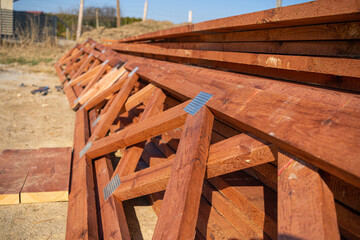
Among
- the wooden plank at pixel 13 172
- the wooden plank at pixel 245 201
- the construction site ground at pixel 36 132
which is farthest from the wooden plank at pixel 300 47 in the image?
the wooden plank at pixel 13 172

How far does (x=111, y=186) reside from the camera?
2.06 meters

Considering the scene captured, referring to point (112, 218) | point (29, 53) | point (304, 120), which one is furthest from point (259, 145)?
point (29, 53)

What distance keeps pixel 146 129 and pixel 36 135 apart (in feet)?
9.76

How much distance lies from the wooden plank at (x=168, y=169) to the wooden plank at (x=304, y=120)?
0.28 feet

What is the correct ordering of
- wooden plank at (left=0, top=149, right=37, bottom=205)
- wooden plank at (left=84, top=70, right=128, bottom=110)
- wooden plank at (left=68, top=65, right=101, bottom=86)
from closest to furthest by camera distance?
wooden plank at (left=0, top=149, right=37, bottom=205)
wooden plank at (left=84, top=70, right=128, bottom=110)
wooden plank at (left=68, top=65, right=101, bottom=86)

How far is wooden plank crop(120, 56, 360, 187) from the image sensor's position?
81 cm

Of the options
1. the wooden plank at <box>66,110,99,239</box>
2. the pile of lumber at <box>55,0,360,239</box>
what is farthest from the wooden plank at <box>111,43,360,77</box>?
the wooden plank at <box>66,110,99,239</box>

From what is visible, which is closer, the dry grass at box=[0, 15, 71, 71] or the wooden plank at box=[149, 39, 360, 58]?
the wooden plank at box=[149, 39, 360, 58]

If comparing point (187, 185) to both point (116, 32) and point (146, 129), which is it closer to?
point (146, 129)

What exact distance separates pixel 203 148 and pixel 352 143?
0.66 m

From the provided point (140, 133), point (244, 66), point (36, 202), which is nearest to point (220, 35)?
point (244, 66)

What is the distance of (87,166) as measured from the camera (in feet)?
8.08

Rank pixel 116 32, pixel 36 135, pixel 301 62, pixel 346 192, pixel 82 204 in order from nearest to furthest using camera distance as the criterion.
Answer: pixel 346 192, pixel 301 62, pixel 82 204, pixel 36 135, pixel 116 32

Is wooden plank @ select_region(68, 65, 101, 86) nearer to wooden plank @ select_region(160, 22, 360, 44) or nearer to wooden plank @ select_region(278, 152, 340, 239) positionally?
wooden plank @ select_region(160, 22, 360, 44)
